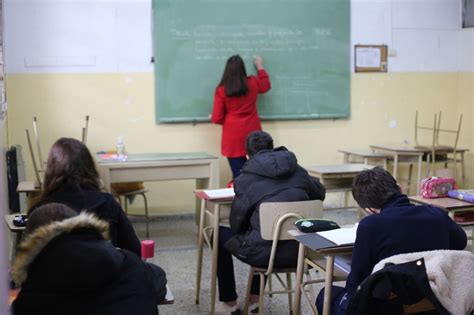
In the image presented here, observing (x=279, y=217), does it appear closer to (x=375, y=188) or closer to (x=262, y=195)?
(x=262, y=195)

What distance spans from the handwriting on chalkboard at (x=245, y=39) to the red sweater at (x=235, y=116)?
0.44 m

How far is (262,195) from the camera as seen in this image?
302 centimetres

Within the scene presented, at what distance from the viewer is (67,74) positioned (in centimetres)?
575

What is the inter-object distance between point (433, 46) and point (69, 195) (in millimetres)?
5424

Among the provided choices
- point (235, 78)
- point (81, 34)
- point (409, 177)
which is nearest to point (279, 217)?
point (235, 78)

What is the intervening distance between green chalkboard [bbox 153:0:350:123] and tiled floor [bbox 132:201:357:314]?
43.3 inches

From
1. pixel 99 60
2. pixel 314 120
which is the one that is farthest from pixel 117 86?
pixel 314 120

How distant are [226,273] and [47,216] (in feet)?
5.77

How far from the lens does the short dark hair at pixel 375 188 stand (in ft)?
7.55

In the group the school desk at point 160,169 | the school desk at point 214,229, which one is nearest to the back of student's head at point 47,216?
the school desk at point 214,229

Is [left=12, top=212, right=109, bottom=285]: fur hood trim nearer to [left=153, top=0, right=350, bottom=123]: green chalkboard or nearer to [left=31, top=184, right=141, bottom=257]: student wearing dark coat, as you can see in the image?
[left=31, top=184, right=141, bottom=257]: student wearing dark coat

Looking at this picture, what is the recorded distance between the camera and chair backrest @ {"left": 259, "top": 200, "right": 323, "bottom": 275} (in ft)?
9.29

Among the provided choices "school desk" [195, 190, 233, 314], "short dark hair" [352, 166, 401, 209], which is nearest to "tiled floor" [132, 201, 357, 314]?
"school desk" [195, 190, 233, 314]

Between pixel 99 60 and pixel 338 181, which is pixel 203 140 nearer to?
pixel 99 60
